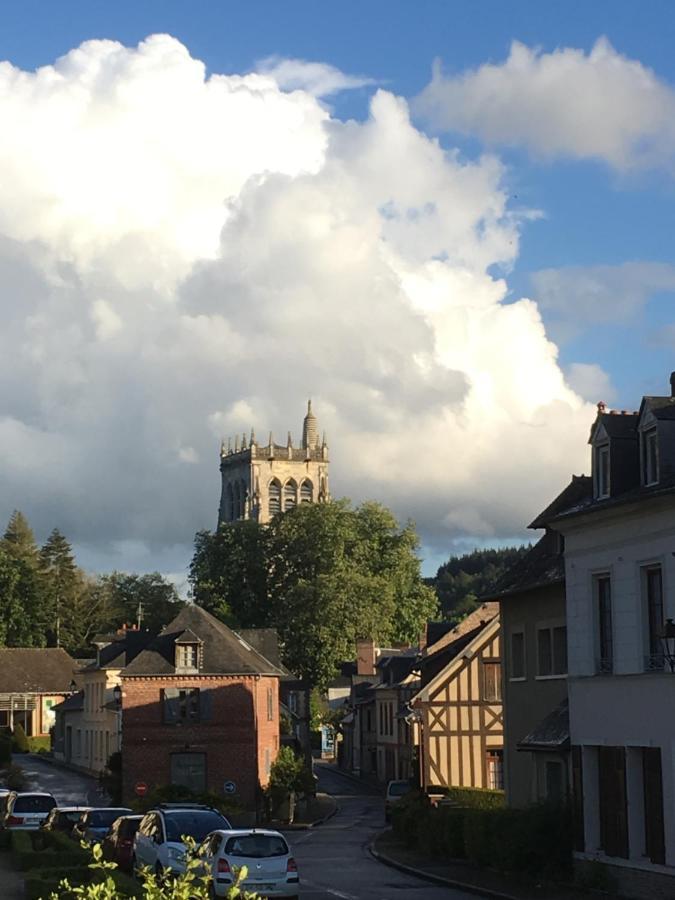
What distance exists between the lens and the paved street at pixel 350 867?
29.7 m

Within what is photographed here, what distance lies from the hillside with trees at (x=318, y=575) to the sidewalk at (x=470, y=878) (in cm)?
5670

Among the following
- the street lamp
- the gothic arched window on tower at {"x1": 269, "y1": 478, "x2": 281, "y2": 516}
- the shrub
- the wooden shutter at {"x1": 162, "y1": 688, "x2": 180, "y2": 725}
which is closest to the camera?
the street lamp

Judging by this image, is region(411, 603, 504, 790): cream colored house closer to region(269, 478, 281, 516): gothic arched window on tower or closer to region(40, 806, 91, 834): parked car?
region(40, 806, 91, 834): parked car

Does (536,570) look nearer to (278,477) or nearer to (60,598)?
(60,598)

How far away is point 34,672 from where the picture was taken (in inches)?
4043

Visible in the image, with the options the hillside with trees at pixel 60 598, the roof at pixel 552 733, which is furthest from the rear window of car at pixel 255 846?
the hillside with trees at pixel 60 598

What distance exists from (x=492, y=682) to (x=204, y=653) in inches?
642

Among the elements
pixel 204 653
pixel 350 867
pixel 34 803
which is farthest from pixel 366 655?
pixel 350 867

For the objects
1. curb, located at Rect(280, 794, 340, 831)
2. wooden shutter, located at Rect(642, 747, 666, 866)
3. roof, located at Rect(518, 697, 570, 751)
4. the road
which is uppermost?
roof, located at Rect(518, 697, 570, 751)

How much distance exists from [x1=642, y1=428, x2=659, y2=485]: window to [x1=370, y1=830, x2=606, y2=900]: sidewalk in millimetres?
8078

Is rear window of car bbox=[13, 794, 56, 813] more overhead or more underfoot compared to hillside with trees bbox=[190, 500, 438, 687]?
more underfoot

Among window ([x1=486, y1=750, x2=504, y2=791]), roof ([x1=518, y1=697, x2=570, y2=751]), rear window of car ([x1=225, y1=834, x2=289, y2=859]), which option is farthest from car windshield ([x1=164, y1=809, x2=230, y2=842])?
window ([x1=486, y1=750, x2=504, y2=791])

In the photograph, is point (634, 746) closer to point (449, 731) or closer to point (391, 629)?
point (449, 731)

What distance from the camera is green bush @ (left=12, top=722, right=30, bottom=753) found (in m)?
95.5
